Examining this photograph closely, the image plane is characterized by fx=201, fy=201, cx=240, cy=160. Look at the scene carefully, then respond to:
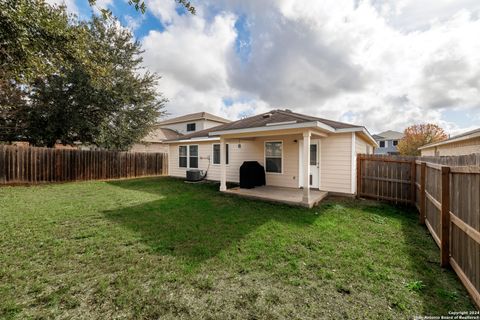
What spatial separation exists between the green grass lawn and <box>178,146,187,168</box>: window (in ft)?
24.8

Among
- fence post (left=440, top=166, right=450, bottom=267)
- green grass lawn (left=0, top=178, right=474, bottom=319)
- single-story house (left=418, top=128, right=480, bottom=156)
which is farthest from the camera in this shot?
single-story house (left=418, top=128, right=480, bottom=156)

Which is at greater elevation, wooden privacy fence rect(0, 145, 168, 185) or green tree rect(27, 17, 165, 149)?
green tree rect(27, 17, 165, 149)

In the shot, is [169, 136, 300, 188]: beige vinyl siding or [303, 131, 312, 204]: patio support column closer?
[303, 131, 312, 204]: patio support column

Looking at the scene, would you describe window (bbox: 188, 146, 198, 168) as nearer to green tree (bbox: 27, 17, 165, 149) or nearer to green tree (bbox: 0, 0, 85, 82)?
green tree (bbox: 27, 17, 165, 149)

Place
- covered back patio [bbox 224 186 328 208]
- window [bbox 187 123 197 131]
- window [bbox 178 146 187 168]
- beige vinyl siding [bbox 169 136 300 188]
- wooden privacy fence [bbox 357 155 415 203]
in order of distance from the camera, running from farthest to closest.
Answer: window [bbox 187 123 197 131] → window [bbox 178 146 187 168] → beige vinyl siding [bbox 169 136 300 188] → wooden privacy fence [bbox 357 155 415 203] → covered back patio [bbox 224 186 328 208]

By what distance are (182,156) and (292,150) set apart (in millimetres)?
7422

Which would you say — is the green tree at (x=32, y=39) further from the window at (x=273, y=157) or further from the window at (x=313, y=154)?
the window at (x=313, y=154)

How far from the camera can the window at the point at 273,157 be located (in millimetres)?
9039

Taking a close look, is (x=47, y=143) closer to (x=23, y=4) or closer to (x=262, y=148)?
(x=23, y=4)

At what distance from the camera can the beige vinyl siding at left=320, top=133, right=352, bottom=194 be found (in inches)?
287

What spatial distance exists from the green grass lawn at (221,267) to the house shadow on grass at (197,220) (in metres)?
0.04

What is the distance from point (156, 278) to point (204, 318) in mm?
1008

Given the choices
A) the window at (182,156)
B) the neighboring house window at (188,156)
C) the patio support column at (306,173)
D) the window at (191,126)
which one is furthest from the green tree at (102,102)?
the patio support column at (306,173)

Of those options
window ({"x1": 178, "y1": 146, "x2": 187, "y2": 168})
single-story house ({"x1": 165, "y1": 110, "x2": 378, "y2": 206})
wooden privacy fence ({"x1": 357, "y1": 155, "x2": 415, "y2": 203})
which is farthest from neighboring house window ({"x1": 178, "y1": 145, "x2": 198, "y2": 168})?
wooden privacy fence ({"x1": 357, "y1": 155, "x2": 415, "y2": 203})
